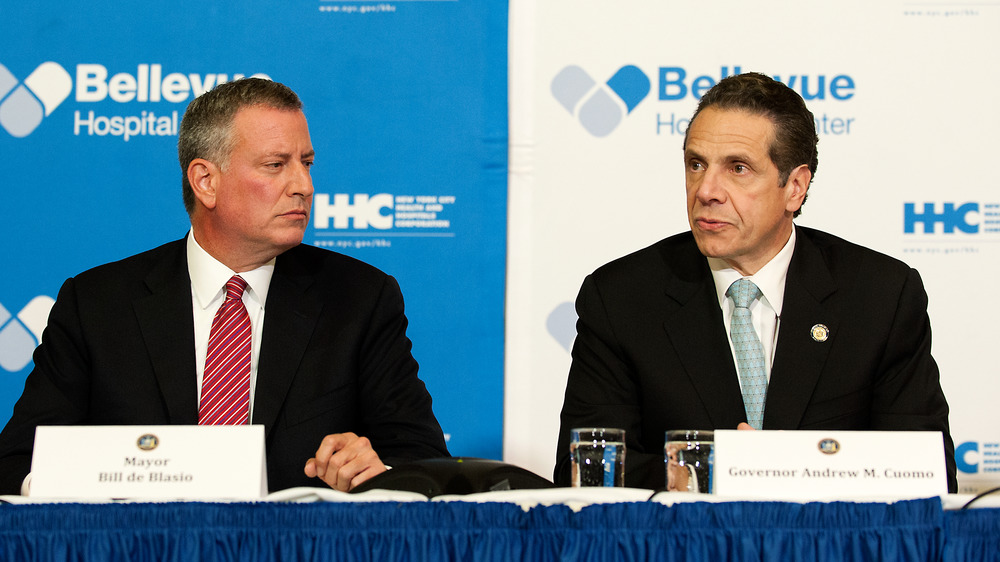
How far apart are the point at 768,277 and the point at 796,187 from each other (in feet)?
0.73

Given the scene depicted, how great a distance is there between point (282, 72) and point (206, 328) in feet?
4.13

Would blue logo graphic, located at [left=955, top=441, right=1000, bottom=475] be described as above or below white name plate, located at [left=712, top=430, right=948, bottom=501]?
below

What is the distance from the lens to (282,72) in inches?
130

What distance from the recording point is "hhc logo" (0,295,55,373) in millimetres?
3260

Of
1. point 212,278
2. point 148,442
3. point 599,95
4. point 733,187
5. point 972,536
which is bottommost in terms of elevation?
point 972,536

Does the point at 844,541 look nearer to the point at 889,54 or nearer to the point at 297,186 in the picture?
the point at 297,186

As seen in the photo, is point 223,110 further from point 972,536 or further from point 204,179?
point 972,536

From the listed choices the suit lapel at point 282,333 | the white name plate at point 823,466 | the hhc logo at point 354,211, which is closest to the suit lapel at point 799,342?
the white name plate at point 823,466

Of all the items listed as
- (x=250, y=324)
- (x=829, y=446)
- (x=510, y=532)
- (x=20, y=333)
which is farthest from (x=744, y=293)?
(x=20, y=333)

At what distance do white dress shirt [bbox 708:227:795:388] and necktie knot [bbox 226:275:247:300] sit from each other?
3.39ft

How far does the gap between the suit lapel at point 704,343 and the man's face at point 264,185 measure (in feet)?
2.74

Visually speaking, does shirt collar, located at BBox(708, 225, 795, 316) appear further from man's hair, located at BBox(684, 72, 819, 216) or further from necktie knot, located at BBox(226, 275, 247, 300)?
necktie knot, located at BBox(226, 275, 247, 300)

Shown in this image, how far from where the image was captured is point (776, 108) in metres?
2.29

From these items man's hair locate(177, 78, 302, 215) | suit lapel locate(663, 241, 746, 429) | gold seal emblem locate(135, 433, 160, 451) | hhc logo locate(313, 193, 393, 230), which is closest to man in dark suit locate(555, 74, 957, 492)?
suit lapel locate(663, 241, 746, 429)
